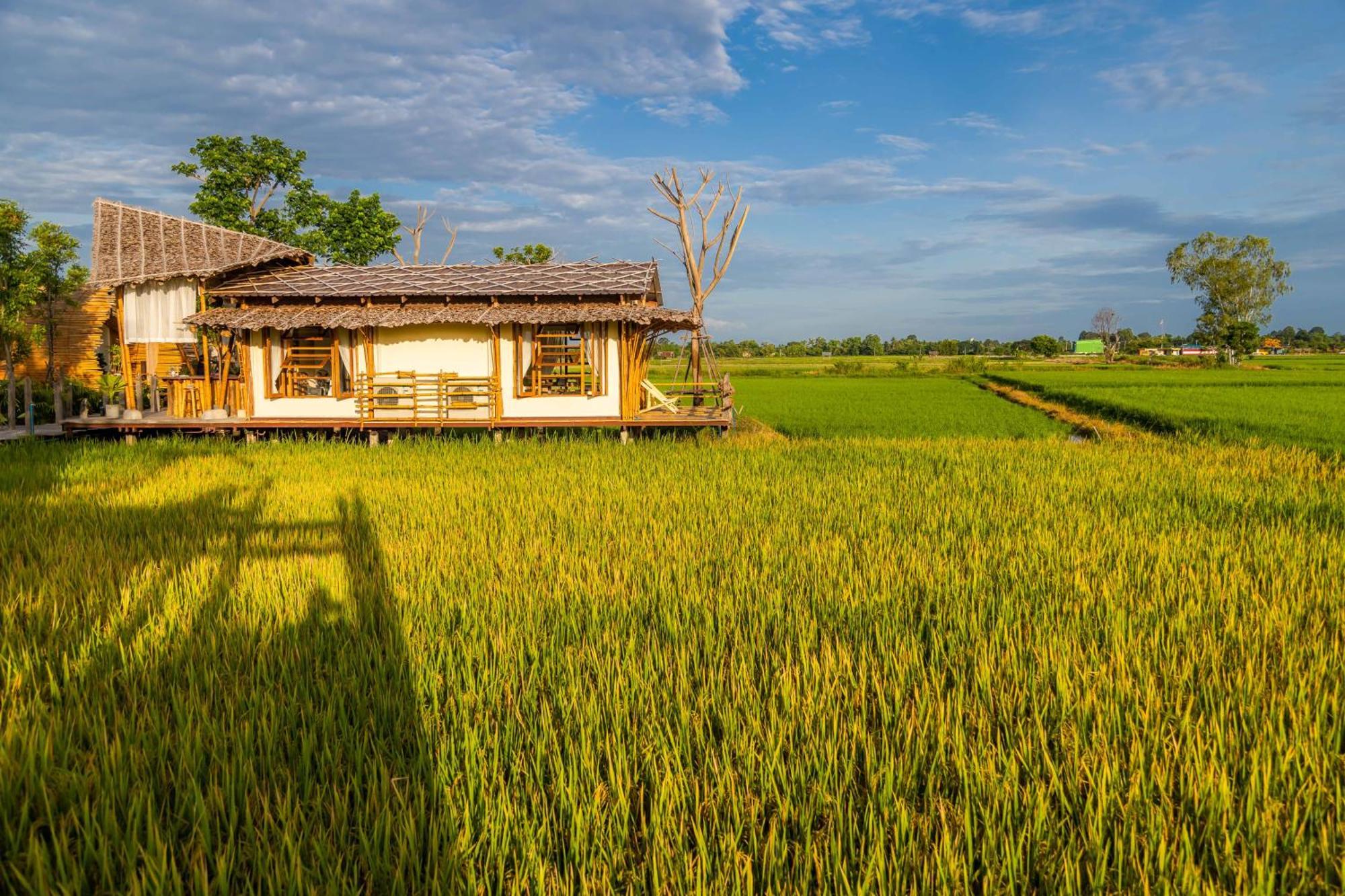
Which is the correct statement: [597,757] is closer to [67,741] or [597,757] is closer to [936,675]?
[936,675]

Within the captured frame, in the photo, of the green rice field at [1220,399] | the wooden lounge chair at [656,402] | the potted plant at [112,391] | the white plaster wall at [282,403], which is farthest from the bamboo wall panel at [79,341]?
the green rice field at [1220,399]

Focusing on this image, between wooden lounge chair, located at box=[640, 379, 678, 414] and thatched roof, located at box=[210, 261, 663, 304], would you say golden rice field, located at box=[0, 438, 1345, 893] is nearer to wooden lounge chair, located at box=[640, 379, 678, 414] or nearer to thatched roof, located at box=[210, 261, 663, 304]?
thatched roof, located at box=[210, 261, 663, 304]

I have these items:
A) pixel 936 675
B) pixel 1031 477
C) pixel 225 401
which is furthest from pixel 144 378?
pixel 936 675

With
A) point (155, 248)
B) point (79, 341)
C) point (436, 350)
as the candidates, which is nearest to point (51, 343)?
point (79, 341)

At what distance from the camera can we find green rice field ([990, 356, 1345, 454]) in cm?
1755

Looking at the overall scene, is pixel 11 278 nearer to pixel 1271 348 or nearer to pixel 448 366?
pixel 448 366

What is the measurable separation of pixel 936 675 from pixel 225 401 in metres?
17.7

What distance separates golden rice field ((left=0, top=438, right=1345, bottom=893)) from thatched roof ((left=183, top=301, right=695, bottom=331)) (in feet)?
27.8

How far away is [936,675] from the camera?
354 cm

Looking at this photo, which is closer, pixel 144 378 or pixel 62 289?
pixel 144 378

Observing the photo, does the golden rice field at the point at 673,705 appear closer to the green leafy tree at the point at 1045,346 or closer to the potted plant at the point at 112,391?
the potted plant at the point at 112,391

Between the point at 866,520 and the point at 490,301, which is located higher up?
the point at 490,301

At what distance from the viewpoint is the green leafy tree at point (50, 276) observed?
2012 cm

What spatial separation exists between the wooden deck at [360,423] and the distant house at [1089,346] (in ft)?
407
